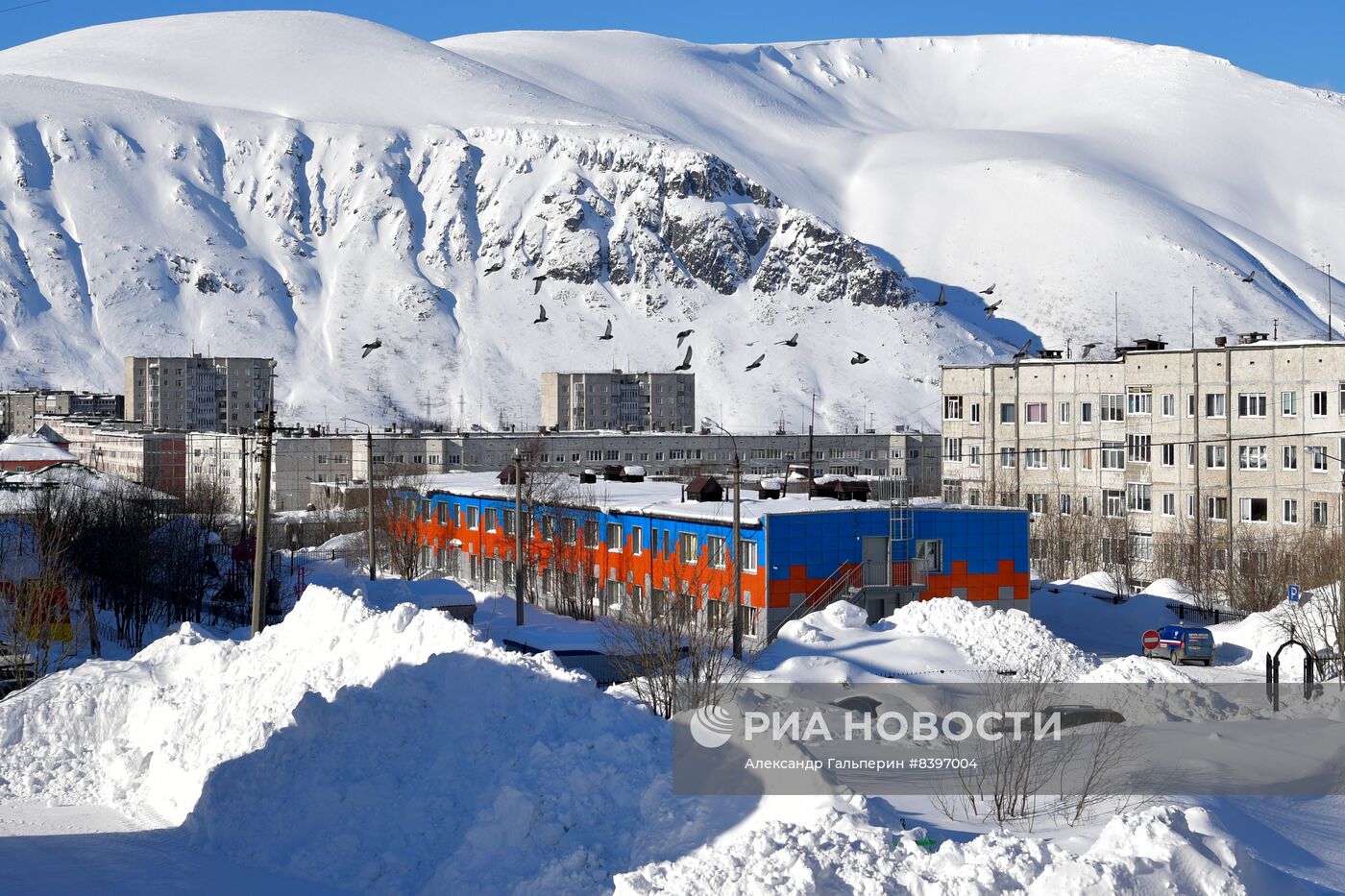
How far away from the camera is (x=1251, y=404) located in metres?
58.1

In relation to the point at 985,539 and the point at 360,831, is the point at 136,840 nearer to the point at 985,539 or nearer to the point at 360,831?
the point at 360,831

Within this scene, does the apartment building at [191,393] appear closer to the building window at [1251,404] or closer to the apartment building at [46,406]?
the apartment building at [46,406]

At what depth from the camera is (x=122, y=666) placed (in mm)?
29469

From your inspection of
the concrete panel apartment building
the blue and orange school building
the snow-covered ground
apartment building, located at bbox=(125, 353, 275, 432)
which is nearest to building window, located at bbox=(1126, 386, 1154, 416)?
the concrete panel apartment building

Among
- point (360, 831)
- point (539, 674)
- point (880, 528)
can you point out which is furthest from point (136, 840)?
point (880, 528)

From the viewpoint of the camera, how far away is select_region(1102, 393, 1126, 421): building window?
63.0 meters

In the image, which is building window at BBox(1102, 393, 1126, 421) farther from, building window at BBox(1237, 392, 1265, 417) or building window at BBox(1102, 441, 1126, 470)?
building window at BBox(1237, 392, 1265, 417)

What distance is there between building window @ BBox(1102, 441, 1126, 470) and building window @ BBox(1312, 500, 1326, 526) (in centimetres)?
897

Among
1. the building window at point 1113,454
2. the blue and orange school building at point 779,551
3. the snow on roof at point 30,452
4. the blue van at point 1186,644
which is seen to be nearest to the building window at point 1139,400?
the building window at point 1113,454

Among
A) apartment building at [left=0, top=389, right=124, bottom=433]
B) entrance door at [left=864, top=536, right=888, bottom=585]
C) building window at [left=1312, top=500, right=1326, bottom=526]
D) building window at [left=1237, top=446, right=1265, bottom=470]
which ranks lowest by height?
entrance door at [left=864, top=536, right=888, bottom=585]

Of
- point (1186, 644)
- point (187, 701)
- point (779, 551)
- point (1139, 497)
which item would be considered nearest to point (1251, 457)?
point (1139, 497)

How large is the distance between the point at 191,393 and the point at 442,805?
179489 mm

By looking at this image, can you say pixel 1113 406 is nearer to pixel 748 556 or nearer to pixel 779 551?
pixel 748 556

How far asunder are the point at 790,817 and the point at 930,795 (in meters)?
2.67
